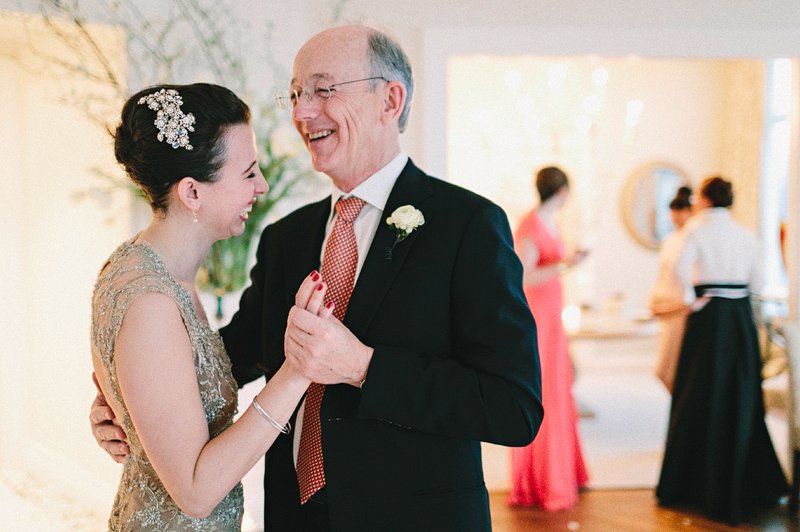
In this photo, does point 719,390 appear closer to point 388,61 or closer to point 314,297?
point 388,61

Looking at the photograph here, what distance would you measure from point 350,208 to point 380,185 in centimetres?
10

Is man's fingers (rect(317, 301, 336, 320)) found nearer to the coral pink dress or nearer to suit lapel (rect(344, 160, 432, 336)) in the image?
suit lapel (rect(344, 160, 432, 336))

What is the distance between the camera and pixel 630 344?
29.9 feet

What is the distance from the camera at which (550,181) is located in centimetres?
475

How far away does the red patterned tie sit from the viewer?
179cm

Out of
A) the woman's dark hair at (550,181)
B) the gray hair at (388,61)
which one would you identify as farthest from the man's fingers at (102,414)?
the woman's dark hair at (550,181)

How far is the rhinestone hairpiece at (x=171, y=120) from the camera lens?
1664 mm

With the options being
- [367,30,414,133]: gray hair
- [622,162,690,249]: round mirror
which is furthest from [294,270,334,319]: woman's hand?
[622,162,690,249]: round mirror

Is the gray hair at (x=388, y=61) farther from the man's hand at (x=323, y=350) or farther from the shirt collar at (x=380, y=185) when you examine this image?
the man's hand at (x=323, y=350)

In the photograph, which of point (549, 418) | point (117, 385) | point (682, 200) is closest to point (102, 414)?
point (117, 385)

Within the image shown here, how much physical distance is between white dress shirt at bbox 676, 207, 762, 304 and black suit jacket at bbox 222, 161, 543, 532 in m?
3.25

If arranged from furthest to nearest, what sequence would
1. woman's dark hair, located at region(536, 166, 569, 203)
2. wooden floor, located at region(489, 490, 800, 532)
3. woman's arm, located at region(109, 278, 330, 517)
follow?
woman's dark hair, located at region(536, 166, 569, 203), wooden floor, located at region(489, 490, 800, 532), woman's arm, located at region(109, 278, 330, 517)

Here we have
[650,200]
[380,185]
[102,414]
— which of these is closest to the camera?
[102,414]

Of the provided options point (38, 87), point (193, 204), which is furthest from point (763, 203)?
point (193, 204)
